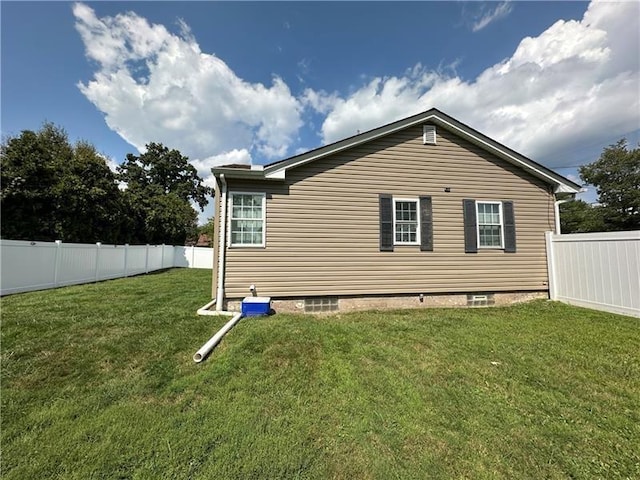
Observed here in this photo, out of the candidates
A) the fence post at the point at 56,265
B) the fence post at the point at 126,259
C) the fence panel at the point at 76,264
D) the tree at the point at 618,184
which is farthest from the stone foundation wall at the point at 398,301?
the tree at the point at 618,184

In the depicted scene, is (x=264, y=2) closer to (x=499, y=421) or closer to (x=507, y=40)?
(x=507, y=40)

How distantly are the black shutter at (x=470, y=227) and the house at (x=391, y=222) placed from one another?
29 millimetres

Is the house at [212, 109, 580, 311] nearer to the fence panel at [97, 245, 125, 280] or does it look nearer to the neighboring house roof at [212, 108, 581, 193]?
the neighboring house roof at [212, 108, 581, 193]

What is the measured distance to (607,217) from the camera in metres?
28.4

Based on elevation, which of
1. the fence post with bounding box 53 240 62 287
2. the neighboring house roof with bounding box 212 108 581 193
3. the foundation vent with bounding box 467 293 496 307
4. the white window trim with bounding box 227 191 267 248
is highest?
the neighboring house roof with bounding box 212 108 581 193

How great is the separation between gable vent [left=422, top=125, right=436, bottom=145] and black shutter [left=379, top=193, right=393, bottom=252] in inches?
78.3

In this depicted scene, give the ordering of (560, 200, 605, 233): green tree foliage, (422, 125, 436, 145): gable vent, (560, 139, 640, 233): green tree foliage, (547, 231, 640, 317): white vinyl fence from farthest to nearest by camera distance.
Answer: (560, 200, 605, 233): green tree foliage
(560, 139, 640, 233): green tree foliage
(422, 125, 436, 145): gable vent
(547, 231, 640, 317): white vinyl fence

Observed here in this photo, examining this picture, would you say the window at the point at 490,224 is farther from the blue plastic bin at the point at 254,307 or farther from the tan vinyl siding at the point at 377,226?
the blue plastic bin at the point at 254,307

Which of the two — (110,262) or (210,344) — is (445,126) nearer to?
(210,344)

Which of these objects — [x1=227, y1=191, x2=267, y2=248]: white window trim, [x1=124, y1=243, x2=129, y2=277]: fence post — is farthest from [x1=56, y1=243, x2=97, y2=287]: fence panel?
[x1=227, y1=191, x2=267, y2=248]: white window trim

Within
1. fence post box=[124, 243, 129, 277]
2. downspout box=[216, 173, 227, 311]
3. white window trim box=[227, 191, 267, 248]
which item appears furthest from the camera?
fence post box=[124, 243, 129, 277]

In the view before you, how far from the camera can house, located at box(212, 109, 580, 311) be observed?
654cm

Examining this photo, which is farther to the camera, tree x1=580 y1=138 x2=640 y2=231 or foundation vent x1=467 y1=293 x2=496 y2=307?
tree x1=580 y1=138 x2=640 y2=231

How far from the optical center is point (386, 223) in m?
7.07
